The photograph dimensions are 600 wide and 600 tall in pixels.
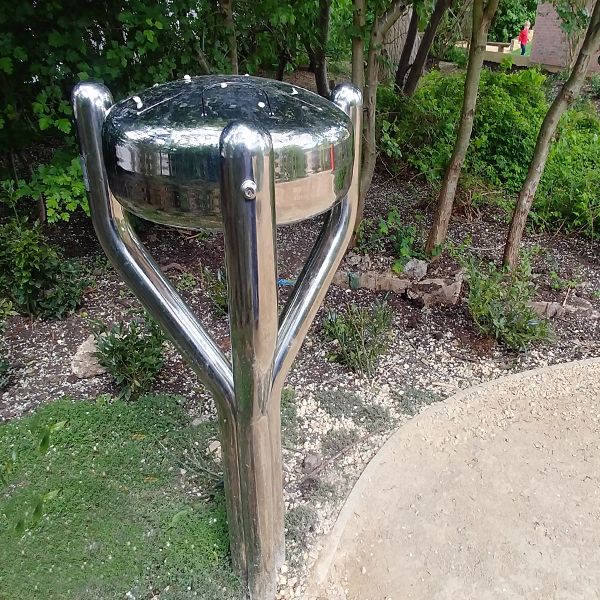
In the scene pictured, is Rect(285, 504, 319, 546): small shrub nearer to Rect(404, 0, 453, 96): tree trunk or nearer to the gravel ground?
the gravel ground

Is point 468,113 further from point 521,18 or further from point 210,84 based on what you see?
point 521,18

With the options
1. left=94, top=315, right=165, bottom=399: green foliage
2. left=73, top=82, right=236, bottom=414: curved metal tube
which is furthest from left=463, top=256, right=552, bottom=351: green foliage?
left=73, top=82, right=236, bottom=414: curved metal tube

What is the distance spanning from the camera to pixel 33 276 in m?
3.24

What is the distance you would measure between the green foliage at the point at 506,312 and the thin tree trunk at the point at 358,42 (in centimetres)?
132

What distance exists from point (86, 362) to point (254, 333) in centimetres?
186

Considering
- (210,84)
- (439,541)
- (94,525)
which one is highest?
(210,84)

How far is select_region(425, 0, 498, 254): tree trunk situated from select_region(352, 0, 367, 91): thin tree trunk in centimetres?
66

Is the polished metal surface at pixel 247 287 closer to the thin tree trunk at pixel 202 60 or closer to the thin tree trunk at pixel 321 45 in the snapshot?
the thin tree trunk at pixel 202 60

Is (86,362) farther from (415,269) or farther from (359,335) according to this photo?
(415,269)

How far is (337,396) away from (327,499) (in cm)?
60

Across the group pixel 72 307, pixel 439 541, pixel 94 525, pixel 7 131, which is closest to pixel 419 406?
pixel 439 541

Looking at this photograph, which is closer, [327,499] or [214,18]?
[327,499]

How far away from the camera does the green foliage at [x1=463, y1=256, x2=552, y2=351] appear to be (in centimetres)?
313

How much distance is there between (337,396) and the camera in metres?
2.78
